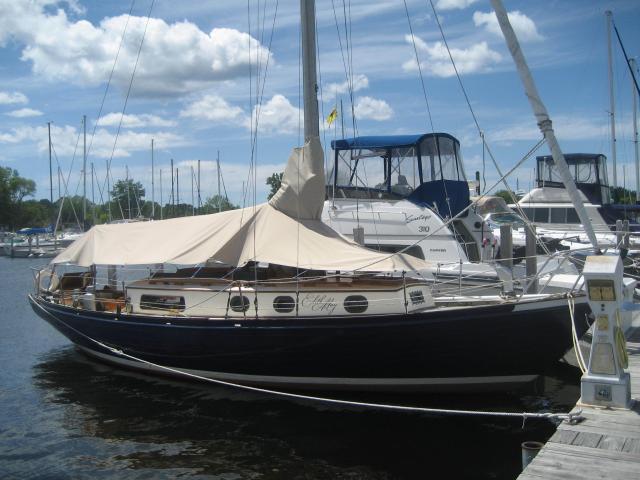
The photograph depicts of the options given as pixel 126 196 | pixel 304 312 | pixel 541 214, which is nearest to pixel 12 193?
pixel 126 196

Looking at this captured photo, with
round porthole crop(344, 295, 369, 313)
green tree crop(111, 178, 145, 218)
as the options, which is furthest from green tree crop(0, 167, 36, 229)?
round porthole crop(344, 295, 369, 313)

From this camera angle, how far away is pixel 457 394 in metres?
11.3

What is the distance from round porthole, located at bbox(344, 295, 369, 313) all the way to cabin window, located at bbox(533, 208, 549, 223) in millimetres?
21301

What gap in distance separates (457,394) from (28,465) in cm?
692

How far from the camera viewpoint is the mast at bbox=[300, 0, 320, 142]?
12945mm

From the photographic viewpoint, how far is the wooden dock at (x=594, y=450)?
5953 mm

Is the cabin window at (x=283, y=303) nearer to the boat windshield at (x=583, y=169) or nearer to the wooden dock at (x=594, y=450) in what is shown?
the wooden dock at (x=594, y=450)

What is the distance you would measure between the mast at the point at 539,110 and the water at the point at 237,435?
3626 mm

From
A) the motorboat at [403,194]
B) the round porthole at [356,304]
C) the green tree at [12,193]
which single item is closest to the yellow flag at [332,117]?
the motorboat at [403,194]

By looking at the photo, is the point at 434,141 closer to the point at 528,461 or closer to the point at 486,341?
the point at 486,341

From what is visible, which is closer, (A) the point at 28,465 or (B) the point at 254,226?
(A) the point at 28,465

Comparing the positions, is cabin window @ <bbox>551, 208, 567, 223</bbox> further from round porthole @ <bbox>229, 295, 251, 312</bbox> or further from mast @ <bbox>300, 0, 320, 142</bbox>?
round porthole @ <bbox>229, 295, 251, 312</bbox>

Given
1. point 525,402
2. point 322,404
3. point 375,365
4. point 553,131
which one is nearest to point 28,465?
point 322,404

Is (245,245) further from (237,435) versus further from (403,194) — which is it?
(403,194)
